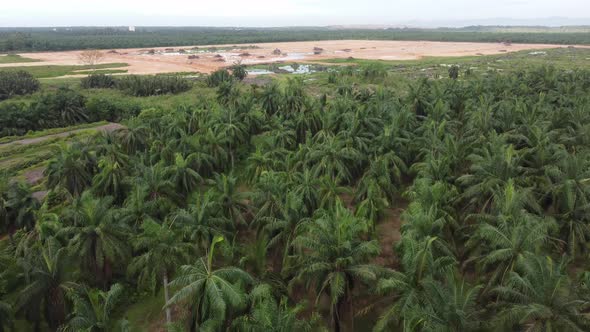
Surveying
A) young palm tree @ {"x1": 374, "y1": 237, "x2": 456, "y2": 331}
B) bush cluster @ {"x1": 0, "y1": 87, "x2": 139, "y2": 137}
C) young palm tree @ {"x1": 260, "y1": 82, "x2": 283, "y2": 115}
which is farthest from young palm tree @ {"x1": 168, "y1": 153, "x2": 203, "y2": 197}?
bush cluster @ {"x1": 0, "y1": 87, "x2": 139, "y2": 137}

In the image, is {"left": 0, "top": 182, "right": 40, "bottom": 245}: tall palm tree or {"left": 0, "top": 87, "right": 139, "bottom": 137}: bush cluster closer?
{"left": 0, "top": 182, "right": 40, "bottom": 245}: tall palm tree

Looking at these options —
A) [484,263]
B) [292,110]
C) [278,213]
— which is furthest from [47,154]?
[484,263]

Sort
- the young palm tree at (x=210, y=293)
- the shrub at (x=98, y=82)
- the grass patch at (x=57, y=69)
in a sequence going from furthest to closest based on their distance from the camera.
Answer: the grass patch at (x=57, y=69), the shrub at (x=98, y=82), the young palm tree at (x=210, y=293)

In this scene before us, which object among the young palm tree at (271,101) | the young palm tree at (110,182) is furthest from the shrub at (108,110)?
the young palm tree at (110,182)

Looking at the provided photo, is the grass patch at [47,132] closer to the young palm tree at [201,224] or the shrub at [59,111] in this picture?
the shrub at [59,111]

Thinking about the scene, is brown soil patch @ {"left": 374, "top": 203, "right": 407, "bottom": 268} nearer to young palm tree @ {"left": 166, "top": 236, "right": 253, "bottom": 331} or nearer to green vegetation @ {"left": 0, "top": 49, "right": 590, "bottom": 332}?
green vegetation @ {"left": 0, "top": 49, "right": 590, "bottom": 332}

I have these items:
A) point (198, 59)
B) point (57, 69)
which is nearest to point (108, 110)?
point (57, 69)

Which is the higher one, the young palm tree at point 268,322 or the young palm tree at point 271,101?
the young palm tree at point 271,101
